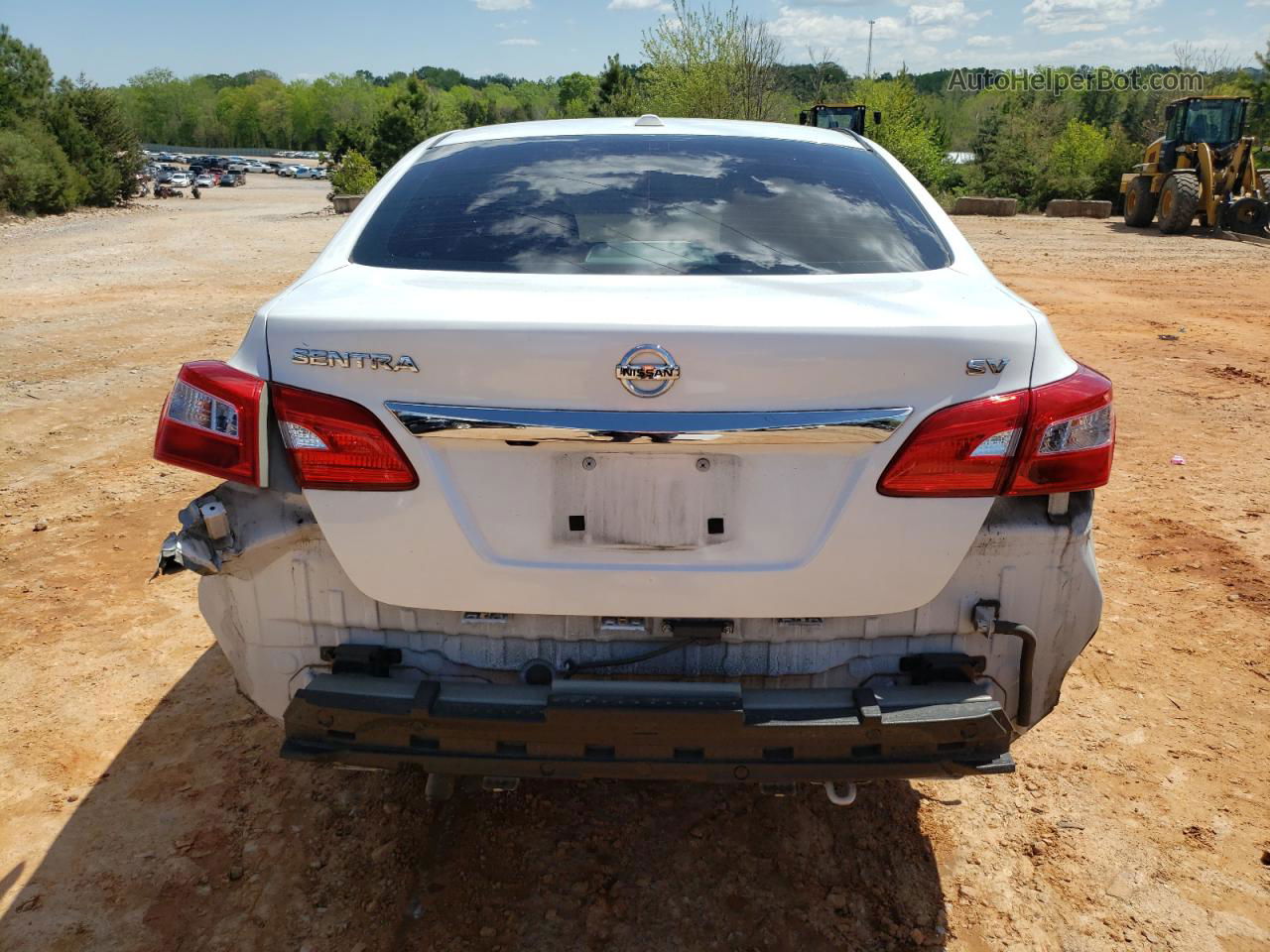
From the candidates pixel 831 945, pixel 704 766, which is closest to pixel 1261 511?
pixel 831 945

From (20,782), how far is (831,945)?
249 cm

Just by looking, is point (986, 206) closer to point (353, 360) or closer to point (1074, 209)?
point (1074, 209)

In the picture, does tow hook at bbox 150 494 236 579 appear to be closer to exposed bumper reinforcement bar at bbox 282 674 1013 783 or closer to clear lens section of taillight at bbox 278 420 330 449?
clear lens section of taillight at bbox 278 420 330 449

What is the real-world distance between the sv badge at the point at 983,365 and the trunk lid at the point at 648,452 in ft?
0.04

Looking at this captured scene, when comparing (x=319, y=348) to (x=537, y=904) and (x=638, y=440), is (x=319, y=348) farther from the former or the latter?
(x=537, y=904)

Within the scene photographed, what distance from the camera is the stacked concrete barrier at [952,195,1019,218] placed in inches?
1149

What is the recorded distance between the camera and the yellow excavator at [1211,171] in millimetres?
20609

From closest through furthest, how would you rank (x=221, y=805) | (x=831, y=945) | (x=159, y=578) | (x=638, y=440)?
(x=638, y=440), (x=831, y=945), (x=221, y=805), (x=159, y=578)

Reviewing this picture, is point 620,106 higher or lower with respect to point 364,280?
higher

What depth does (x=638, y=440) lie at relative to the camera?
6.23ft

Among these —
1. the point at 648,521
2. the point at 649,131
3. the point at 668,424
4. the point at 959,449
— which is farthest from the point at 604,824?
the point at 649,131

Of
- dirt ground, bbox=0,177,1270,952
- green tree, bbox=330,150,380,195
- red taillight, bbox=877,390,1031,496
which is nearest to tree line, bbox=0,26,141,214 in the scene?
green tree, bbox=330,150,380,195

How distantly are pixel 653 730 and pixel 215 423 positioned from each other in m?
1.11

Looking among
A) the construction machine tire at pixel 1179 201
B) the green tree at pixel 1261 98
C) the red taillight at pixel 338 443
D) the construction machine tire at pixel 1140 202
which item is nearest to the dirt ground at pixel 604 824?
the red taillight at pixel 338 443
